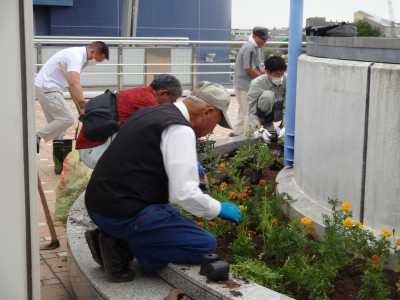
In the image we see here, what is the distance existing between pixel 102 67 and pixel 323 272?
44.2 ft

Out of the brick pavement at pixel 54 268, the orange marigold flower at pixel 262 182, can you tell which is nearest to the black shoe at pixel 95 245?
the brick pavement at pixel 54 268

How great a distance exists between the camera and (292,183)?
571cm

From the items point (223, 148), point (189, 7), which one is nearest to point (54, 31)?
point (189, 7)

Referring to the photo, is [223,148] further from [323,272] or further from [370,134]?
[323,272]

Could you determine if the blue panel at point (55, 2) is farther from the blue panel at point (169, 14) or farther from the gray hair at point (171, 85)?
the gray hair at point (171, 85)

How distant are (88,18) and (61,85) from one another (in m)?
15.5

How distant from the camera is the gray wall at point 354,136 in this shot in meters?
4.20

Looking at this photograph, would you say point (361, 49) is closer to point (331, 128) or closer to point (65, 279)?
point (331, 128)

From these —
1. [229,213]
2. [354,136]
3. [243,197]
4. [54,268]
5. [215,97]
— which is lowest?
[54,268]

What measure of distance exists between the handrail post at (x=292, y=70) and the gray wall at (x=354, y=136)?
1161mm

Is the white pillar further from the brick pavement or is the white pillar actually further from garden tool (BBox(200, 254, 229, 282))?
the brick pavement

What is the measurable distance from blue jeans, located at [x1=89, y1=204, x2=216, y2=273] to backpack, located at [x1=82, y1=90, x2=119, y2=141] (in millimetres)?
1733

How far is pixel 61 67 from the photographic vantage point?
8.75 meters

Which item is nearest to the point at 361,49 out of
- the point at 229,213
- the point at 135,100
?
the point at 229,213
